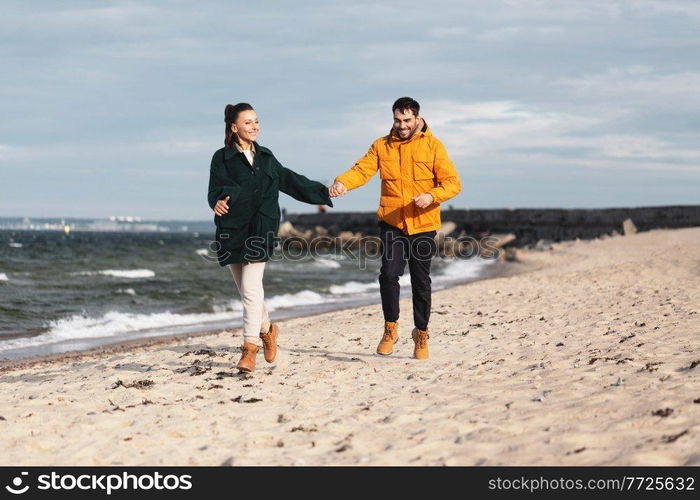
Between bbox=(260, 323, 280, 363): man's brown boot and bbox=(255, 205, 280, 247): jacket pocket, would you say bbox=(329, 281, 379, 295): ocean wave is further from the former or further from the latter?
bbox=(255, 205, 280, 247): jacket pocket

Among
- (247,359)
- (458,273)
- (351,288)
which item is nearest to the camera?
(247,359)

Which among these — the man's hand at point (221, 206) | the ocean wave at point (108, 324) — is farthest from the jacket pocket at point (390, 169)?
the ocean wave at point (108, 324)

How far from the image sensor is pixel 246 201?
623 centimetres

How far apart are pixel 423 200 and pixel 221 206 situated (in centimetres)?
160

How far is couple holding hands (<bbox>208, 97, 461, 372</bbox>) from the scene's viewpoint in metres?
6.24

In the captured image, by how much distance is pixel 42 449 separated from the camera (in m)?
4.58

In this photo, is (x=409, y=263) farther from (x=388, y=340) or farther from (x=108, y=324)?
(x=108, y=324)

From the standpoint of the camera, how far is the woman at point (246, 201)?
621 cm

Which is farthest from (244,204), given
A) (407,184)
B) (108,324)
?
(108,324)

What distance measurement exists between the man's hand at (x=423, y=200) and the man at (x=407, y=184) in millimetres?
62

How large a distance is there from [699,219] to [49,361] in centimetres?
3791

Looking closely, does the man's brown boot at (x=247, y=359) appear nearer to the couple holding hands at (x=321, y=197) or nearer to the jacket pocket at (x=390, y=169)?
the couple holding hands at (x=321, y=197)
